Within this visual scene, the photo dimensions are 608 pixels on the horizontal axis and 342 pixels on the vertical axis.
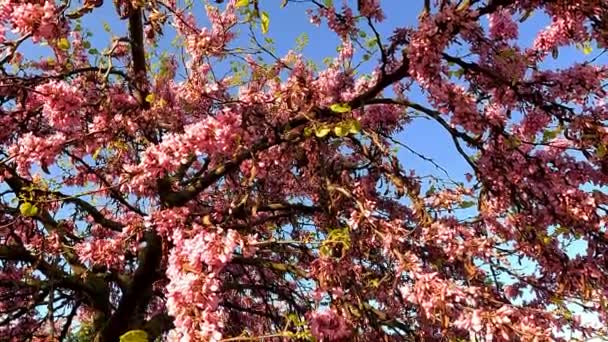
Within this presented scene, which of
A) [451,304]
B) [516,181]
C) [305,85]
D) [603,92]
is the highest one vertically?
[305,85]

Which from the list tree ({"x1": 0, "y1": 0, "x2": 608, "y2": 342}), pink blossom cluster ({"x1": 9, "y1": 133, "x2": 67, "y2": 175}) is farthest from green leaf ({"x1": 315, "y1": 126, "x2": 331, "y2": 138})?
pink blossom cluster ({"x1": 9, "y1": 133, "x2": 67, "y2": 175})

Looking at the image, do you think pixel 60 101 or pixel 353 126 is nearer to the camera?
pixel 353 126

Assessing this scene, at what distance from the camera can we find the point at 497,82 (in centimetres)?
520

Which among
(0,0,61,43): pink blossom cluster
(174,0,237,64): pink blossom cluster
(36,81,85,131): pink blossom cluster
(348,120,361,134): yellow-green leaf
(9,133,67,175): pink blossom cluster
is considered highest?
(174,0,237,64): pink blossom cluster

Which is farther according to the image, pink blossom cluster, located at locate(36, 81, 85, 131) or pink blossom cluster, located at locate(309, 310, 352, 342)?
pink blossom cluster, located at locate(36, 81, 85, 131)

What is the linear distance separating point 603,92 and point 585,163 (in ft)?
2.03

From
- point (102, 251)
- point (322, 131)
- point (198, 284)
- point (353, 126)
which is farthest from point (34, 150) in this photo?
point (353, 126)

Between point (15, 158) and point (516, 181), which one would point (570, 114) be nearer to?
point (516, 181)

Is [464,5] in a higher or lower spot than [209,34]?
lower

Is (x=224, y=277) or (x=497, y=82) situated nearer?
(x=497, y=82)

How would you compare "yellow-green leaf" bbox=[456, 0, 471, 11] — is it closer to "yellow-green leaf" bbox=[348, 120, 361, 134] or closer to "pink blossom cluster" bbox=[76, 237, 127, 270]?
"yellow-green leaf" bbox=[348, 120, 361, 134]

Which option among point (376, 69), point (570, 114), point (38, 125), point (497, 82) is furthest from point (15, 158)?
point (570, 114)

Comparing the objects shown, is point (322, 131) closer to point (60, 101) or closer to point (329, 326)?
point (329, 326)

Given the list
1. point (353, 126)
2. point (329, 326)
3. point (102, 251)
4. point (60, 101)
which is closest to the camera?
point (353, 126)
